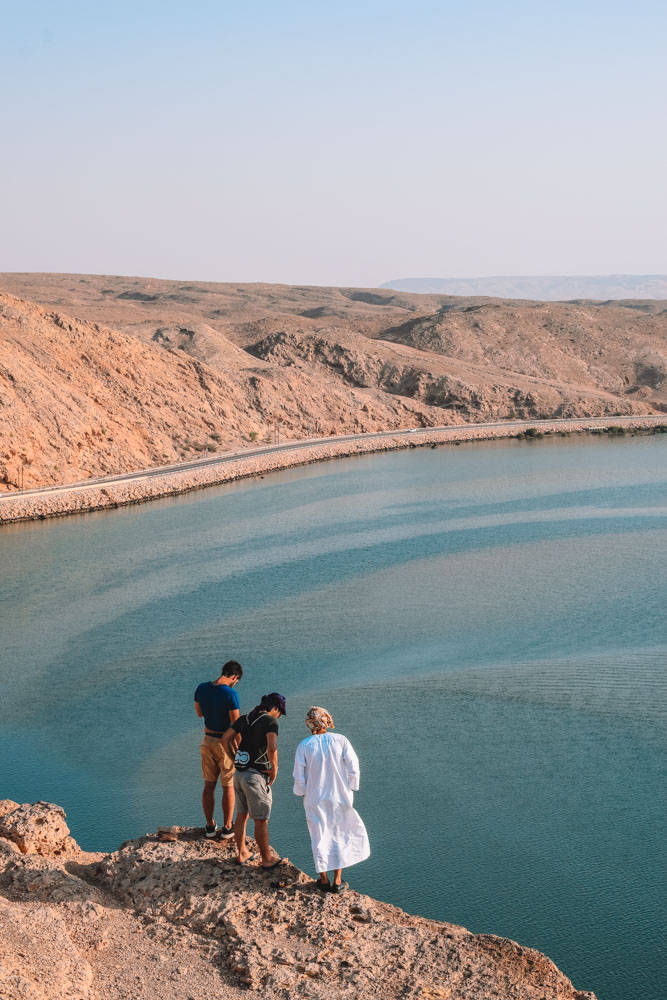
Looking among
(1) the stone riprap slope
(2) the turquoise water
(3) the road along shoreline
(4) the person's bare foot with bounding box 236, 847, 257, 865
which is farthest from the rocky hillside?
(4) the person's bare foot with bounding box 236, 847, 257, 865

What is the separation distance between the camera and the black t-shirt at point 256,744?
895 centimetres

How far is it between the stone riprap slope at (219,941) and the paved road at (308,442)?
33.4 m

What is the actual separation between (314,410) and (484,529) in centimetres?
3798

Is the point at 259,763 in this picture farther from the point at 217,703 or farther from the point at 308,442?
the point at 308,442

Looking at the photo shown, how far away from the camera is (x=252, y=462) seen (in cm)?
5494

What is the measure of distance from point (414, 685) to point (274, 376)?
5785cm

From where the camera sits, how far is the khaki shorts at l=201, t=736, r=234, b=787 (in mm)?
9648

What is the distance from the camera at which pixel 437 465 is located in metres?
56.9

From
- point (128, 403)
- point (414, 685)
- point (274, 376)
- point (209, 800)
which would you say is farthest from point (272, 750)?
point (274, 376)

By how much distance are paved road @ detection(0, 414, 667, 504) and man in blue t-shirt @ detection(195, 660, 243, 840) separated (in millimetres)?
32856

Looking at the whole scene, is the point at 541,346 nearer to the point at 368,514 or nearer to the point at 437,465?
the point at 437,465

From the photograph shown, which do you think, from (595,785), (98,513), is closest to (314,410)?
(98,513)

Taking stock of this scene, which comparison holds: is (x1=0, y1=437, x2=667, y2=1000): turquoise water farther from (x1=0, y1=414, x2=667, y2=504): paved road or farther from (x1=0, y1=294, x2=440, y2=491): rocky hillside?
(x1=0, y1=294, x2=440, y2=491): rocky hillside

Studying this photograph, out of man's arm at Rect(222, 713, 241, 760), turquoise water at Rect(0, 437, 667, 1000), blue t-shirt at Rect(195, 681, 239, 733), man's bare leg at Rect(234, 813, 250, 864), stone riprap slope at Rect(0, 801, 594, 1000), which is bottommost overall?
turquoise water at Rect(0, 437, 667, 1000)
